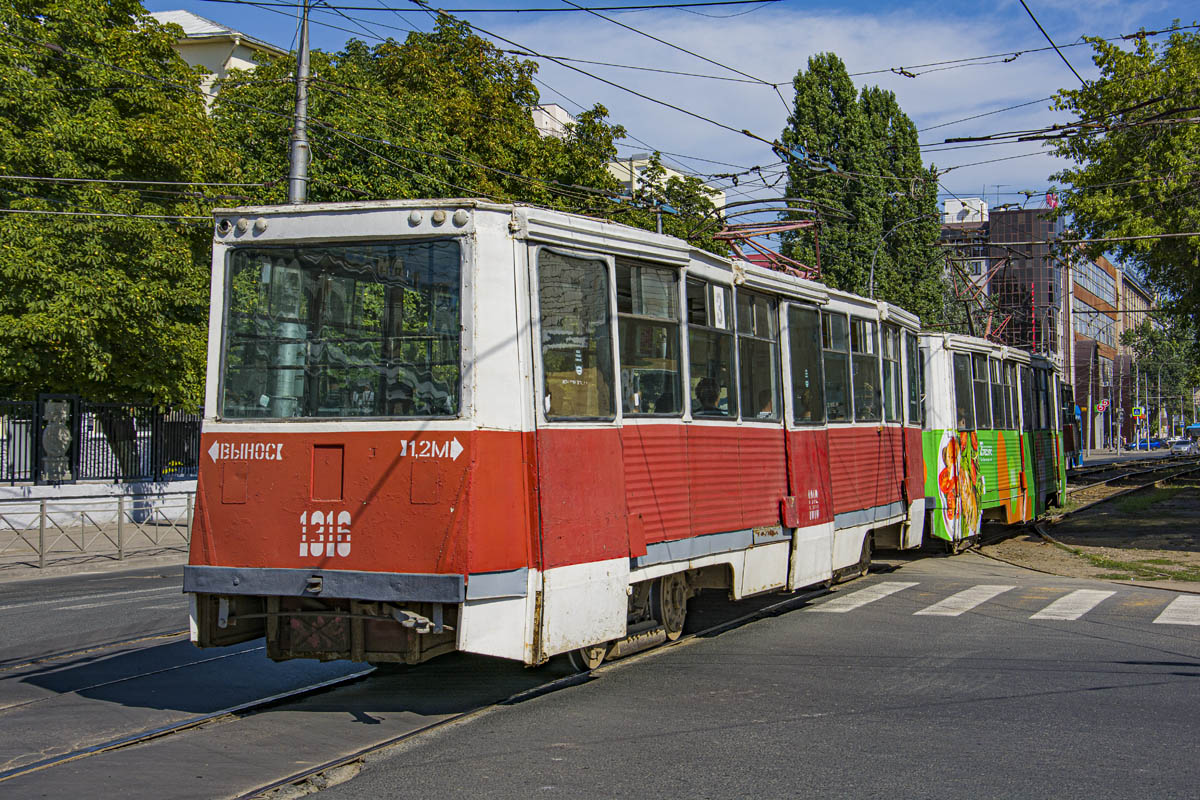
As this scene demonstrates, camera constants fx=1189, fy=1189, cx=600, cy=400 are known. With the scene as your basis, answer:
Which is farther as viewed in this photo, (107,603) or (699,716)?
(107,603)

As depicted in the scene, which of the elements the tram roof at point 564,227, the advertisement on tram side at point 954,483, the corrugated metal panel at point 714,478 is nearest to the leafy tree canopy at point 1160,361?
the advertisement on tram side at point 954,483

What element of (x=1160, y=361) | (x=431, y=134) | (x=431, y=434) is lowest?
(x=431, y=434)

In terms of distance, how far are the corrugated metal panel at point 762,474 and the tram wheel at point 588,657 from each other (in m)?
2.13

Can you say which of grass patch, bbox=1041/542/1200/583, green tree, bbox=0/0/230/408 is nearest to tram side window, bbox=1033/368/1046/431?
grass patch, bbox=1041/542/1200/583

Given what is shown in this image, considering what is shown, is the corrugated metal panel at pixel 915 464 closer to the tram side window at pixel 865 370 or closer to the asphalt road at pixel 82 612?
the tram side window at pixel 865 370

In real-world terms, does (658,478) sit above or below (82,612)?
above

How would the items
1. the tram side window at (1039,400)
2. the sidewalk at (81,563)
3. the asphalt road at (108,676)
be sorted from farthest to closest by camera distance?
the tram side window at (1039,400)
the sidewalk at (81,563)
the asphalt road at (108,676)

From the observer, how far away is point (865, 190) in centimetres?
4959

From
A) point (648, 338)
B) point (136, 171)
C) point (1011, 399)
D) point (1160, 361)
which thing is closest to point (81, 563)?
point (136, 171)

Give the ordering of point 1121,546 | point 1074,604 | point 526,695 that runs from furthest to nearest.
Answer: point 1121,546, point 1074,604, point 526,695

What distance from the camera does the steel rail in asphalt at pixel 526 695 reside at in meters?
6.03

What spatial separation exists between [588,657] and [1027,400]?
16.1 meters

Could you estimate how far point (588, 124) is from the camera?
34656 millimetres

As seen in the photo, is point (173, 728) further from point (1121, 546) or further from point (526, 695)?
point (1121, 546)
